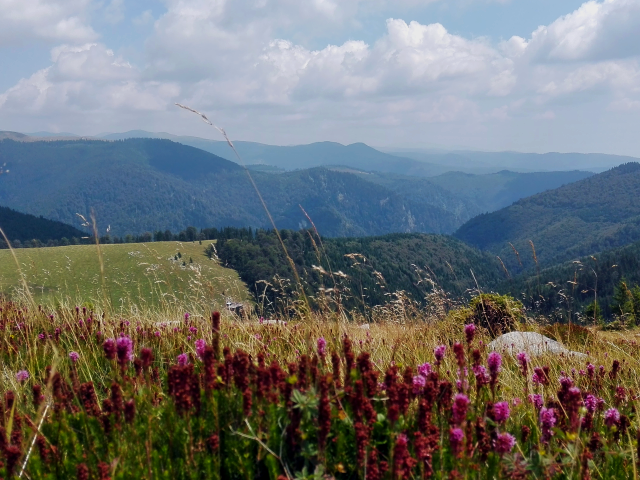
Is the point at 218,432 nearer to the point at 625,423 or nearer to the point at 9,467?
the point at 9,467

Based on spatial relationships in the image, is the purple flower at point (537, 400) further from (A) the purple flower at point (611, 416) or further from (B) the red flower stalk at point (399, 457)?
(B) the red flower stalk at point (399, 457)

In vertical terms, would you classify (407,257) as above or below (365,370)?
below

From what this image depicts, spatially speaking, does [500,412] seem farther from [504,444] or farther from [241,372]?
[241,372]

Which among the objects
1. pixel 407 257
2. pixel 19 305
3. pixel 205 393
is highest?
pixel 205 393

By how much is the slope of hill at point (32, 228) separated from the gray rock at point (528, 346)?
181m

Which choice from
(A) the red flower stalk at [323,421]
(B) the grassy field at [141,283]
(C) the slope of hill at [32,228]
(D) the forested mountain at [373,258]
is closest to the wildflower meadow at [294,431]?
(A) the red flower stalk at [323,421]

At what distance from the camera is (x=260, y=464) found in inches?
90.7

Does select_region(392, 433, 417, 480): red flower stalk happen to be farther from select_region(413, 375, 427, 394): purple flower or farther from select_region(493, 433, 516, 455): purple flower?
select_region(413, 375, 427, 394): purple flower

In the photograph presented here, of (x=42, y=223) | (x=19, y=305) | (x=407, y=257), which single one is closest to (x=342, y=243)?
(x=407, y=257)

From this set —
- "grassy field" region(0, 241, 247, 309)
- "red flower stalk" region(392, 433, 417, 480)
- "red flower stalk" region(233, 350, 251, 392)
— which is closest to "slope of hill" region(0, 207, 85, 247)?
"grassy field" region(0, 241, 247, 309)

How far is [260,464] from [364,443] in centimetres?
67

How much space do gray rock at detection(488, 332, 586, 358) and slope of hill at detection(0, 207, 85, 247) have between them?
18056cm

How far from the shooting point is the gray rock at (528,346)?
5.21 m

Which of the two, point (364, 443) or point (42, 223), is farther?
point (42, 223)
